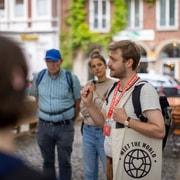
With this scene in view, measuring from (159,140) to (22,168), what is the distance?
6.39 feet

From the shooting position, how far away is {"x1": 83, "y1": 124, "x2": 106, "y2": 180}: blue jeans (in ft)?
14.4

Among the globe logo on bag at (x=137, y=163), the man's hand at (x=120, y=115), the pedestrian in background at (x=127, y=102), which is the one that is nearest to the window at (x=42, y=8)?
the pedestrian in background at (x=127, y=102)

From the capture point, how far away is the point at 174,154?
26.0 ft

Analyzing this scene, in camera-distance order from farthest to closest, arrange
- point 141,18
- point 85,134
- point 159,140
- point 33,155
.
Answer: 1. point 141,18
2. point 33,155
3. point 85,134
4. point 159,140

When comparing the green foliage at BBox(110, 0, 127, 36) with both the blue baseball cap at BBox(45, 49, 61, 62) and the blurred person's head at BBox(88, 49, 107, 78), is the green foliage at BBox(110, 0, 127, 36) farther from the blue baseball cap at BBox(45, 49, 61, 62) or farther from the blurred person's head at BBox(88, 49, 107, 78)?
the blurred person's head at BBox(88, 49, 107, 78)

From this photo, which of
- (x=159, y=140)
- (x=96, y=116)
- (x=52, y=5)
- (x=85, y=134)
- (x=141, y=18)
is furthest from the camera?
(x=52, y=5)

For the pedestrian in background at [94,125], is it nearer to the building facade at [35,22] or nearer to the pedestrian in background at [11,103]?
the pedestrian in background at [11,103]

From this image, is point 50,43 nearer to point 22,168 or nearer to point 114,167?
point 114,167

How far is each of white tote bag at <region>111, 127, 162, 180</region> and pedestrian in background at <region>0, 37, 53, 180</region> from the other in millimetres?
1801

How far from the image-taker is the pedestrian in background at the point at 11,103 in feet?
3.95

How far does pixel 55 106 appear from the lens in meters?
4.84

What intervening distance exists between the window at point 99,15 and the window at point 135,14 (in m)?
1.25

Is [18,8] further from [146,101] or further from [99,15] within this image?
[146,101]

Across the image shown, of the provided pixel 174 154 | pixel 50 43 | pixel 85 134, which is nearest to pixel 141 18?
pixel 50 43
